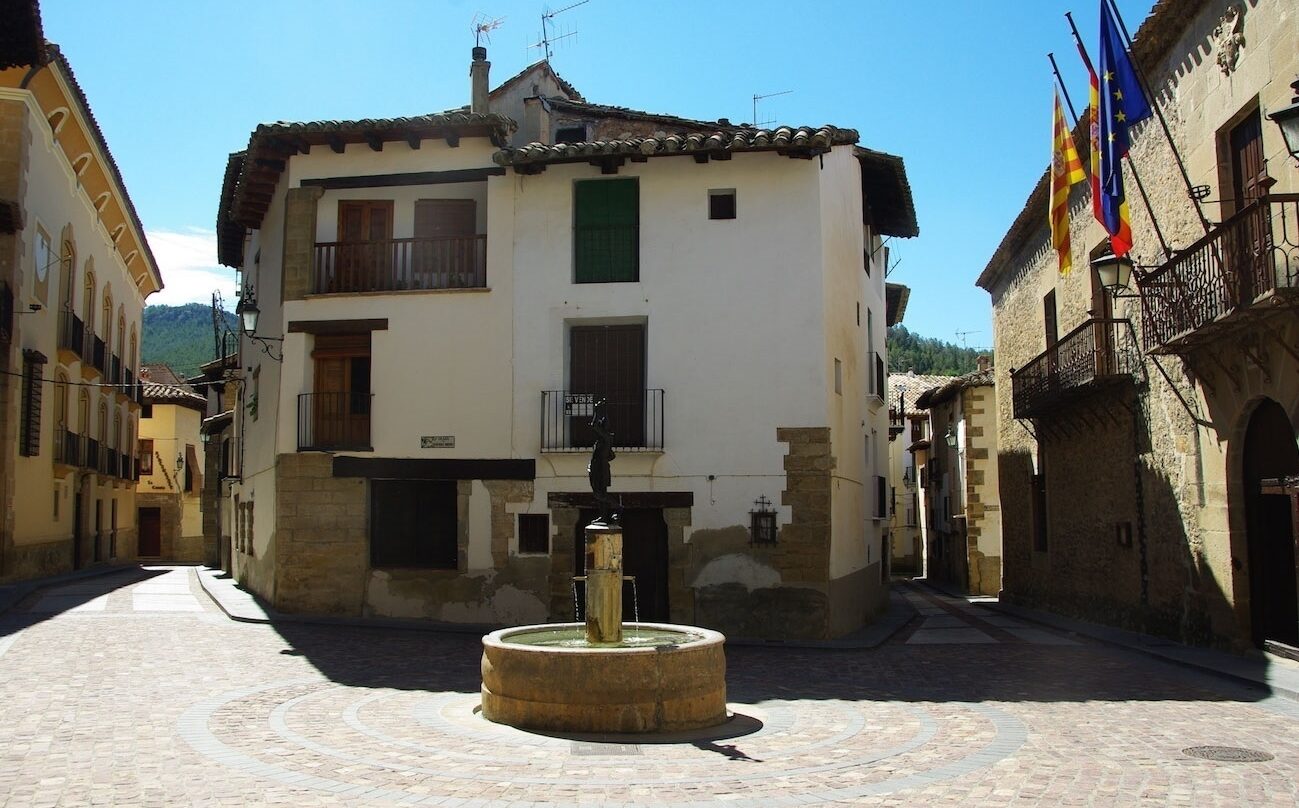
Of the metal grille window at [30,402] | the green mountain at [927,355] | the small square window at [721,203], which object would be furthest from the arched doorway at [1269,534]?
the green mountain at [927,355]

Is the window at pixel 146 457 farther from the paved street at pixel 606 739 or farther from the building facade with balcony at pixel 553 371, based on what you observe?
the paved street at pixel 606 739

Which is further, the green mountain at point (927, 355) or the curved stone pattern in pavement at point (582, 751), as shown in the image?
the green mountain at point (927, 355)

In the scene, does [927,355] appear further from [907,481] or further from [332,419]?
[332,419]

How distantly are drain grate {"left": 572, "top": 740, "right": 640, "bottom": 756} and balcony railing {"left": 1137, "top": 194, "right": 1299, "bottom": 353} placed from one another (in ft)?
24.2

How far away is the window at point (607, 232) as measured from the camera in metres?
17.3

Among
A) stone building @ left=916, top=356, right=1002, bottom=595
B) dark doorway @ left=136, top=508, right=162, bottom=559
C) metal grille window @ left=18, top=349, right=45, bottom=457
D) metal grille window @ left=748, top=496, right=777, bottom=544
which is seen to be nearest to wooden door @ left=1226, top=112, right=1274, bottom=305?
metal grille window @ left=748, top=496, right=777, bottom=544

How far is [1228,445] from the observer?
516 inches

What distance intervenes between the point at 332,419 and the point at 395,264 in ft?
9.09

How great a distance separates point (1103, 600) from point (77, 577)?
895 inches

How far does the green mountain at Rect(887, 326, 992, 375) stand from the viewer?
101838 millimetres

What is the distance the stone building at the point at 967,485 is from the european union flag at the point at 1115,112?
1469 centimetres

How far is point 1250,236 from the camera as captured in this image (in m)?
Answer: 11.1

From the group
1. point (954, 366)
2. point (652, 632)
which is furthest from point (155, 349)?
point (652, 632)

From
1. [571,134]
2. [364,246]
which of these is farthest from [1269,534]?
[571,134]
